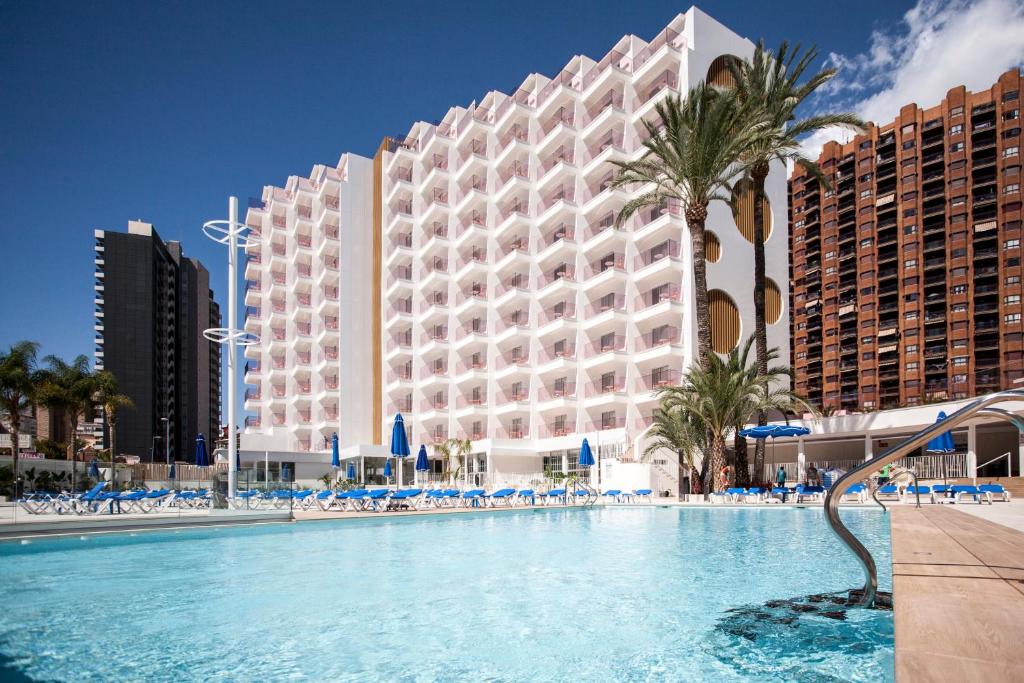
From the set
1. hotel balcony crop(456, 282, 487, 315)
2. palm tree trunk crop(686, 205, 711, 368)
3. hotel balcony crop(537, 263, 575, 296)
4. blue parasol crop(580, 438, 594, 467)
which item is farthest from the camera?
hotel balcony crop(456, 282, 487, 315)

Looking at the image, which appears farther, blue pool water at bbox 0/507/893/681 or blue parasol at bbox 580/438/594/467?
blue parasol at bbox 580/438/594/467

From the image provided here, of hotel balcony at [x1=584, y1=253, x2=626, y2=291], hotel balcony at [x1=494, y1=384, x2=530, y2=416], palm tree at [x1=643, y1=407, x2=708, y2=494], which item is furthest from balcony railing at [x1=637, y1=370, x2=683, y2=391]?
hotel balcony at [x1=494, y1=384, x2=530, y2=416]

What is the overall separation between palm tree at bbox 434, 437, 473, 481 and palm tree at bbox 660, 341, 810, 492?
57.1 feet

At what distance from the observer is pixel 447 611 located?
714 cm

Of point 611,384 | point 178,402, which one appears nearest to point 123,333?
point 178,402

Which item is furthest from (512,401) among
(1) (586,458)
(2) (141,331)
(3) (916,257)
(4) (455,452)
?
(2) (141,331)

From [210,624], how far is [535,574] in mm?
4245

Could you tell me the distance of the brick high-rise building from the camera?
67.5m

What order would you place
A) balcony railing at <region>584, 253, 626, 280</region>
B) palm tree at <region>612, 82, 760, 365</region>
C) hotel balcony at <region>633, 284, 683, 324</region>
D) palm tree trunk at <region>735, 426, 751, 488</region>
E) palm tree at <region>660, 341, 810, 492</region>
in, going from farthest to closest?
balcony railing at <region>584, 253, 626, 280</region>, hotel balcony at <region>633, 284, 683, 324</region>, palm tree trunk at <region>735, 426, 751, 488</region>, palm tree at <region>612, 82, 760, 365</region>, palm tree at <region>660, 341, 810, 492</region>

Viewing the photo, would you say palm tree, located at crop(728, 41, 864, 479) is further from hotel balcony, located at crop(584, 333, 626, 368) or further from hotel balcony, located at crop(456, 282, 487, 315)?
hotel balcony, located at crop(456, 282, 487, 315)

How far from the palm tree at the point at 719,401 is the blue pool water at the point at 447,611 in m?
10.8

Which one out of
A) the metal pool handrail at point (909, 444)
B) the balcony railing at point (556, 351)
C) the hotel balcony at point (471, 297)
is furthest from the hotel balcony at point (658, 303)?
the metal pool handrail at point (909, 444)

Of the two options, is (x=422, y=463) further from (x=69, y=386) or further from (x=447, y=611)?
(x=69, y=386)

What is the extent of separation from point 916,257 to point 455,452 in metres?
59.2
